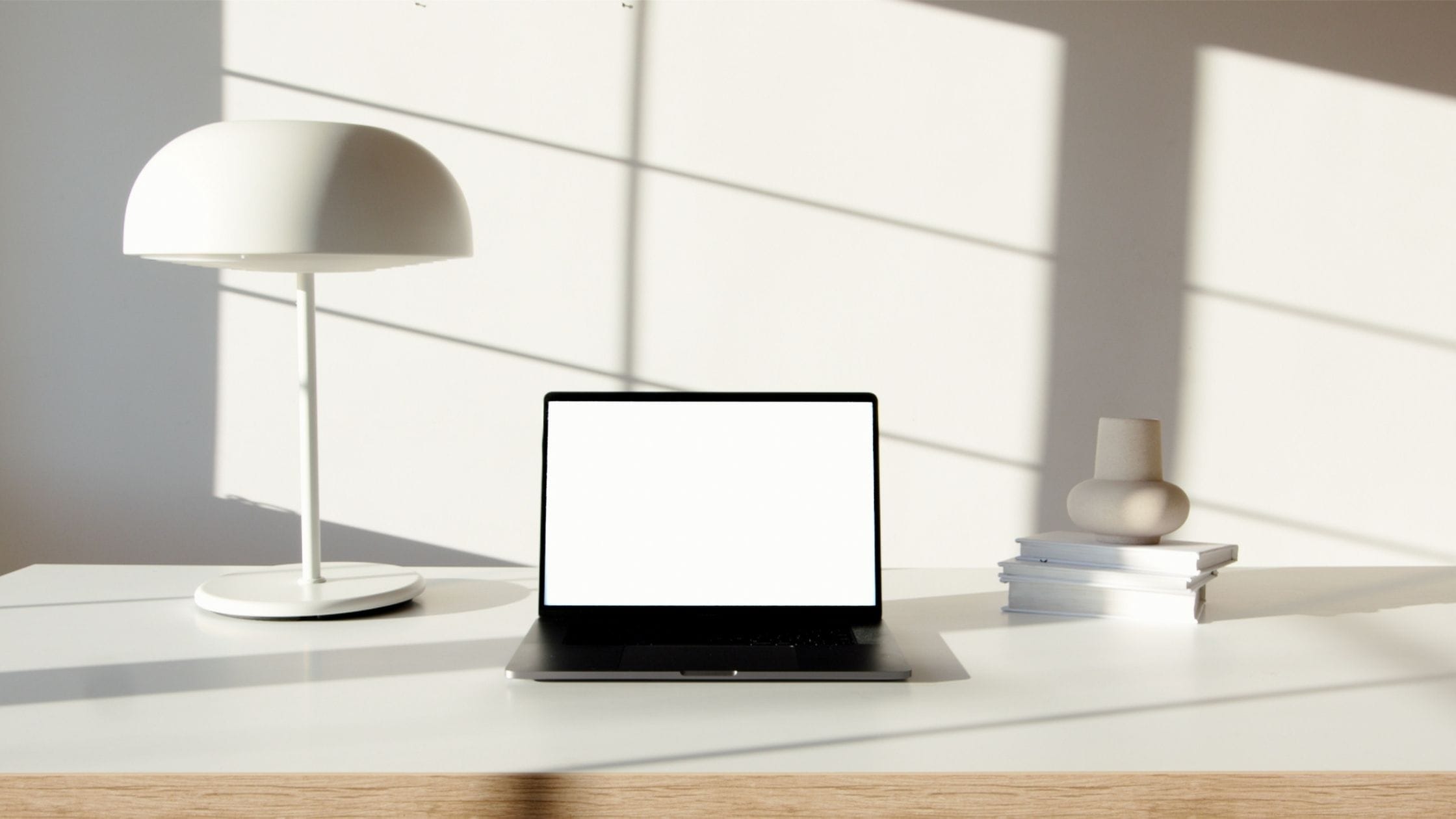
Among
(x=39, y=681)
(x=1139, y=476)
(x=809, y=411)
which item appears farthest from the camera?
(x=1139, y=476)

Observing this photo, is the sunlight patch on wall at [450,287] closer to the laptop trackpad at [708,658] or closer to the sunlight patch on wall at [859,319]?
the sunlight patch on wall at [859,319]

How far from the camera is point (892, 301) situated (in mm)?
3748

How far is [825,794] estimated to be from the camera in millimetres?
891

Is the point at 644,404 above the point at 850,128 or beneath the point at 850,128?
beneath

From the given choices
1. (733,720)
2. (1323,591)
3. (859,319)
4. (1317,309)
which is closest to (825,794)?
(733,720)

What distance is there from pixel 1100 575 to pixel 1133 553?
0.04 metres

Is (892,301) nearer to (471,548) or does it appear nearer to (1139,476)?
(471,548)

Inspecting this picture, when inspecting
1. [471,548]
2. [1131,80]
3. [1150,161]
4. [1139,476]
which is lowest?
[471,548]

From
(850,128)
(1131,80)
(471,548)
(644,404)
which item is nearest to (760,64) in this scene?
(850,128)

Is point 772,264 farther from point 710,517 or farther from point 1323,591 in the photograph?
point 710,517

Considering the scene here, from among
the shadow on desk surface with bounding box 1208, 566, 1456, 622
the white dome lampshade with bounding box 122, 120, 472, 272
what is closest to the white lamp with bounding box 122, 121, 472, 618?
the white dome lampshade with bounding box 122, 120, 472, 272

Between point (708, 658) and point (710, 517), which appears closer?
point (708, 658)

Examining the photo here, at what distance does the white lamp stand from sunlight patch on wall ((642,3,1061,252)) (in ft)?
7.92

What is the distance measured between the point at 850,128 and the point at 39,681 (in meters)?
2.96
